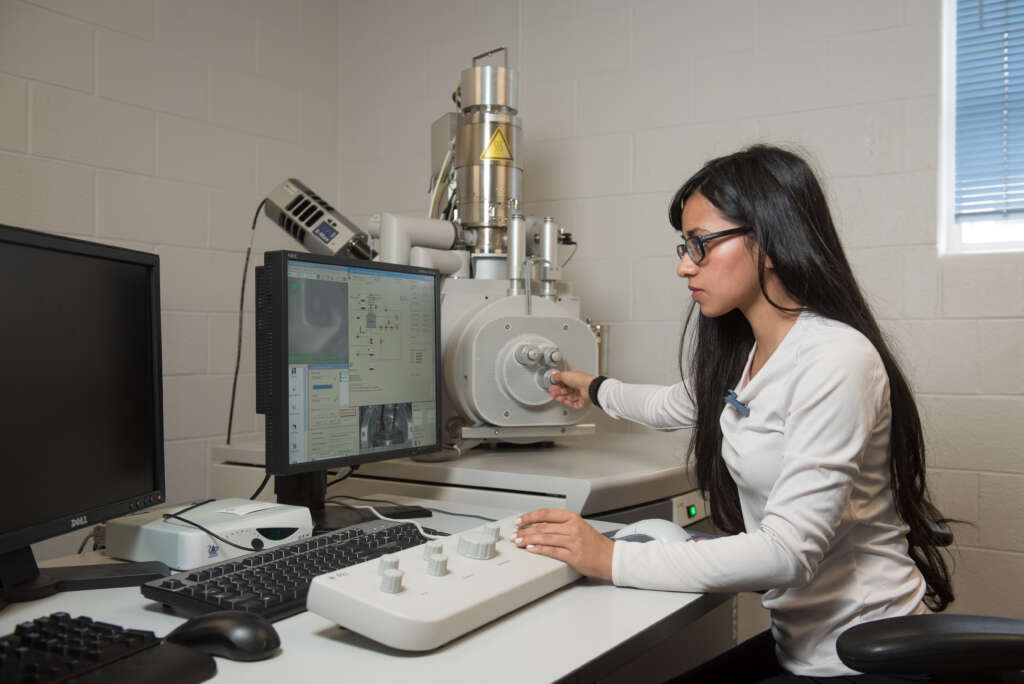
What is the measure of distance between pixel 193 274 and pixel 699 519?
1642 mm

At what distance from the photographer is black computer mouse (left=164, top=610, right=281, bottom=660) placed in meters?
0.76

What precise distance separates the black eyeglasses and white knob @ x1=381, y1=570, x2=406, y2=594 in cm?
68

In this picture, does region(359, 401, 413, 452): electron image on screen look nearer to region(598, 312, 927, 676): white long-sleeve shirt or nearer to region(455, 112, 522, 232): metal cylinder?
region(598, 312, 927, 676): white long-sleeve shirt

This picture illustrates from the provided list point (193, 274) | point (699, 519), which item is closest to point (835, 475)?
point (699, 519)

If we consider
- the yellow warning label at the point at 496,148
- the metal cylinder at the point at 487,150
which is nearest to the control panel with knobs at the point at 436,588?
Answer: the metal cylinder at the point at 487,150

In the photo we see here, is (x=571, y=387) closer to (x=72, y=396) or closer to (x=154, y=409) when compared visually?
(x=154, y=409)

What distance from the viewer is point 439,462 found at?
1.65 m

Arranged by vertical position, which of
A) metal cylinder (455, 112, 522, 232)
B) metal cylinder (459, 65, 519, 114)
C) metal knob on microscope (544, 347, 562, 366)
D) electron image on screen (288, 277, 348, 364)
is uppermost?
metal cylinder (459, 65, 519, 114)

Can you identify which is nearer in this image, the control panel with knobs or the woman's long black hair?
the control panel with knobs

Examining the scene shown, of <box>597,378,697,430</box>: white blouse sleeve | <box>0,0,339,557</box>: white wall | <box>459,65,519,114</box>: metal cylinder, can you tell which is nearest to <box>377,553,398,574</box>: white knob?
<box>597,378,697,430</box>: white blouse sleeve

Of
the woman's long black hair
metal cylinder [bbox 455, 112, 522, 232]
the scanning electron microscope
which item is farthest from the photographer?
metal cylinder [bbox 455, 112, 522, 232]

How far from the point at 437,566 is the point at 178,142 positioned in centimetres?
194

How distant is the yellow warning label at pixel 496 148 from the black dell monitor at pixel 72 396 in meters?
1.04

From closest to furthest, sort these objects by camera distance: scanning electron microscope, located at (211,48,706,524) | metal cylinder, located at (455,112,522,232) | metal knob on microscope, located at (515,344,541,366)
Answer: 1. scanning electron microscope, located at (211,48,706,524)
2. metal knob on microscope, located at (515,344,541,366)
3. metal cylinder, located at (455,112,522,232)
